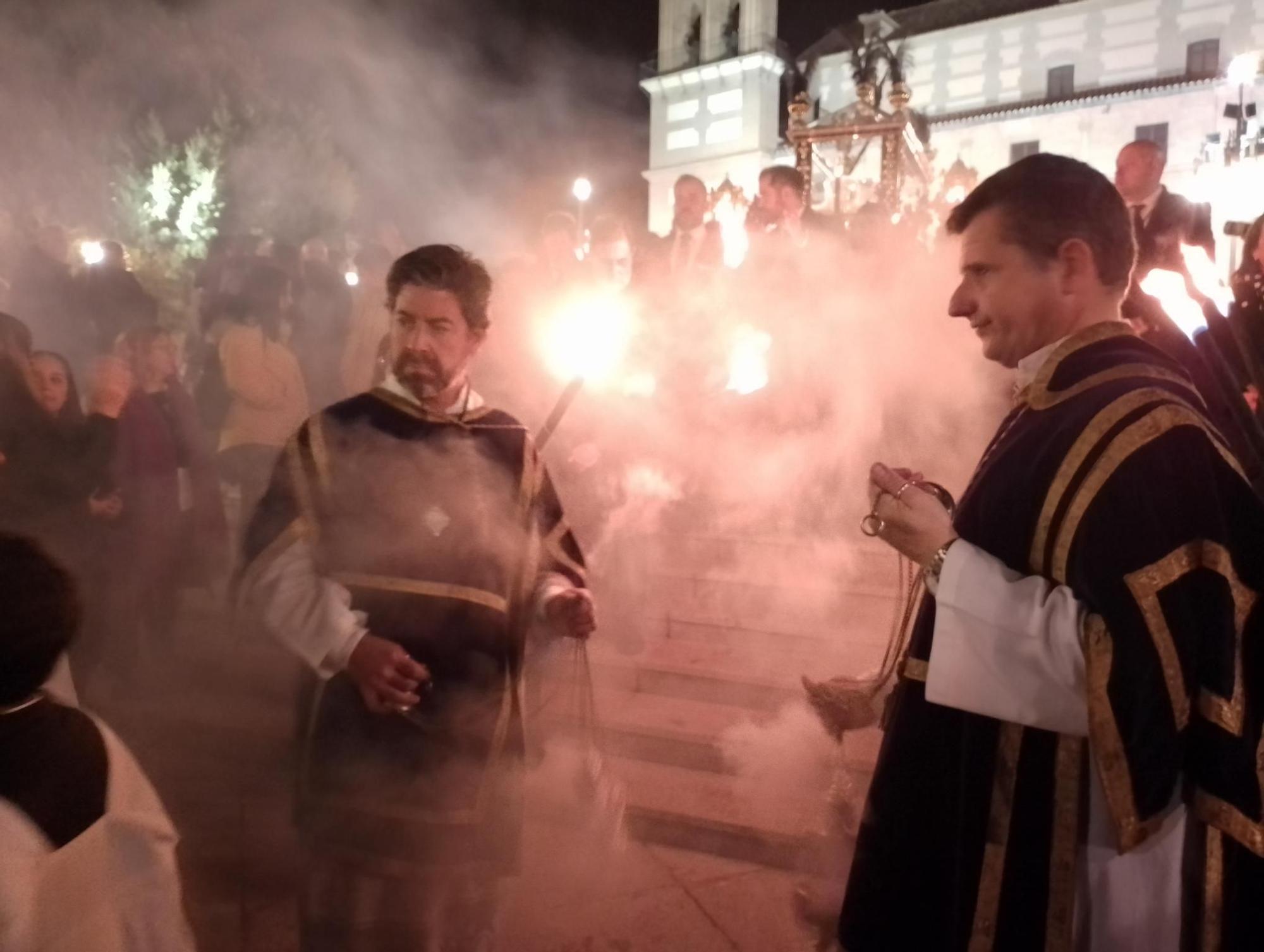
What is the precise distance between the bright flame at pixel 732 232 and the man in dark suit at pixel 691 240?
114 mm

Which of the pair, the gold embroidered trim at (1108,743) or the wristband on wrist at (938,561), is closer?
the gold embroidered trim at (1108,743)

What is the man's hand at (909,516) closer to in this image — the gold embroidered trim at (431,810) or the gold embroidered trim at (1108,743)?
the gold embroidered trim at (1108,743)

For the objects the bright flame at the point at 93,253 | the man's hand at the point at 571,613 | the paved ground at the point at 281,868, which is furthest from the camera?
the bright flame at the point at 93,253

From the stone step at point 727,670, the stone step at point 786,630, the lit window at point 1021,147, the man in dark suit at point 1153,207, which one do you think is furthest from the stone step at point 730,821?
the lit window at point 1021,147

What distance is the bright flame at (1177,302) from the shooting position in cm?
271

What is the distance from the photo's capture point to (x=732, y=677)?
502cm

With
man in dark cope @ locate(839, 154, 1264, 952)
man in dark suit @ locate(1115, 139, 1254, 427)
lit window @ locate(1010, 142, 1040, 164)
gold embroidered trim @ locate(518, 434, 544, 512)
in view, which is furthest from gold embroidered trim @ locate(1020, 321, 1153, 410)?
lit window @ locate(1010, 142, 1040, 164)

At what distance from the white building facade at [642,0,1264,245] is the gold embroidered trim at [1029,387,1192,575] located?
3497cm

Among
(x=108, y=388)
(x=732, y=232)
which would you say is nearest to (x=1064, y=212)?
(x=108, y=388)

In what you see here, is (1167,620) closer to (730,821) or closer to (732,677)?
(730,821)

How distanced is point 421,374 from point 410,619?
2.04 feet

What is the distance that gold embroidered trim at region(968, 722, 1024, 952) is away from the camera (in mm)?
1832

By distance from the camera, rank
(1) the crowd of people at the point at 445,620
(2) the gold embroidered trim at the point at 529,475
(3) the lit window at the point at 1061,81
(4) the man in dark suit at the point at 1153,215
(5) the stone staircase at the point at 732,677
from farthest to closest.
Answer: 1. (3) the lit window at the point at 1061,81
2. (5) the stone staircase at the point at 732,677
3. (4) the man in dark suit at the point at 1153,215
4. (2) the gold embroidered trim at the point at 529,475
5. (1) the crowd of people at the point at 445,620

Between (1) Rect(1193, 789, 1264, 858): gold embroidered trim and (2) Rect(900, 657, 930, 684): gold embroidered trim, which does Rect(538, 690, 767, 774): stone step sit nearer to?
(2) Rect(900, 657, 930, 684): gold embroidered trim
